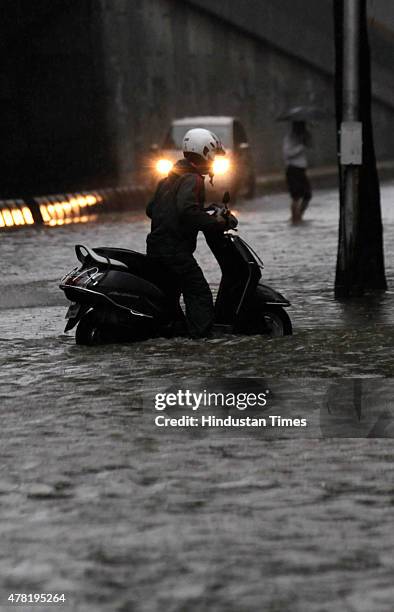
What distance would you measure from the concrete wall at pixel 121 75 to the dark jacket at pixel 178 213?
25.5m

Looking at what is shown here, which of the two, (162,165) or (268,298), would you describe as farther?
(162,165)

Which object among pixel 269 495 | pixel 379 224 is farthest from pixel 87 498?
pixel 379 224

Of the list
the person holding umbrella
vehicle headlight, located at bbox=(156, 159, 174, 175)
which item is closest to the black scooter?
the person holding umbrella

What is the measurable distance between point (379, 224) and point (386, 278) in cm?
146

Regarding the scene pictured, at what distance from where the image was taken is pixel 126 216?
92.7 ft

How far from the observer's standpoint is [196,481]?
6.90 metres

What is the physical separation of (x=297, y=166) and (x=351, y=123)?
11.4 m

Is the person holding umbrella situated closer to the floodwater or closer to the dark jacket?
the floodwater

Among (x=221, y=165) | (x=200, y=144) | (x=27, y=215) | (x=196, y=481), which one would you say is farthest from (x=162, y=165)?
(x=196, y=481)

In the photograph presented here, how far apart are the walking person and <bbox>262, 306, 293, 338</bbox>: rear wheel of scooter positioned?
1372cm

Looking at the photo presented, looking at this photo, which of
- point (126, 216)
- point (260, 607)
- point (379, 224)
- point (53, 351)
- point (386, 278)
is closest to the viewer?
point (260, 607)

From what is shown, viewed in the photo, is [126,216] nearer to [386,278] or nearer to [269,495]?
[386,278]

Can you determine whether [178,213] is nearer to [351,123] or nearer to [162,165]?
[351,123]

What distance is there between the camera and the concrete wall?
3972 cm
